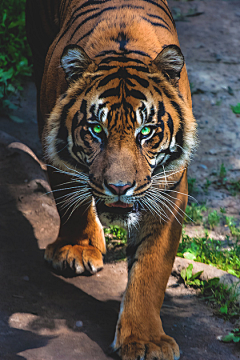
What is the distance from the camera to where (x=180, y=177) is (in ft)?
7.45

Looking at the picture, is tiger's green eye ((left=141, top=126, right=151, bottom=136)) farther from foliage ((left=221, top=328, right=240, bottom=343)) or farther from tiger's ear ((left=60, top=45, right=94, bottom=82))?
foliage ((left=221, top=328, right=240, bottom=343))

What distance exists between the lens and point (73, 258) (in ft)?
9.07

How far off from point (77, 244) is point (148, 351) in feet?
3.71

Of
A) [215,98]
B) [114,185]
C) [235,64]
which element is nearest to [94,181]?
[114,185]

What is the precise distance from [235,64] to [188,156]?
14.1ft

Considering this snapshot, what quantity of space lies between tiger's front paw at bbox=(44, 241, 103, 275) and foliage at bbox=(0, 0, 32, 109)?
2255mm

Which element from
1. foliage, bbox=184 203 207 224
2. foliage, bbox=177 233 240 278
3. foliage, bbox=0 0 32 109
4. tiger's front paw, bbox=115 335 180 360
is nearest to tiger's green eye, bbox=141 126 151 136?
tiger's front paw, bbox=115 335 180 360

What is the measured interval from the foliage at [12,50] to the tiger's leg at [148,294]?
2896mm

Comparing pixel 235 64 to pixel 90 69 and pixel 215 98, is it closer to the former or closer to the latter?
pixel 215 98

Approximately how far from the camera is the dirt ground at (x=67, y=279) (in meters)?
2.07

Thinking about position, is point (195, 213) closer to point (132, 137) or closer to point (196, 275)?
point (196, 275)

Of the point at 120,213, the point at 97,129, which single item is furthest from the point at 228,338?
the point at 97,129

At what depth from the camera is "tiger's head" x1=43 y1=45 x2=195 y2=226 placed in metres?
1.92

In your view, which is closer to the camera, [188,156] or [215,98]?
[188,156]
